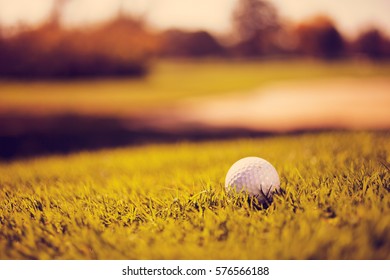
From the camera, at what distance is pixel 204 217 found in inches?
73.0

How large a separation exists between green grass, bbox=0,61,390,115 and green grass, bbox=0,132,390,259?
19.8 ft

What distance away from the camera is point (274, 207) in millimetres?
1931

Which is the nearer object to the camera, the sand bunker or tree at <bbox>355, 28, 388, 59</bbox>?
tree at <bbox>355, 28, 388, 59</bbox>

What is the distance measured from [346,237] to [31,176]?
8.91 feet

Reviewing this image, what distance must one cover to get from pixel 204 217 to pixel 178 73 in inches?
563

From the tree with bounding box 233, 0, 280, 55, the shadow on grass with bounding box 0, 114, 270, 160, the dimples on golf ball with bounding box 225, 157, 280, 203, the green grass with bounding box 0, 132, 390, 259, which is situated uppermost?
the tree with bounding box 233, 0, 280, 55

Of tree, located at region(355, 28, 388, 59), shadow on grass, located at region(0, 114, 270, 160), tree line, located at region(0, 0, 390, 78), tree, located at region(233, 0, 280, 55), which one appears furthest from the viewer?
tree line, located at region(0, 0, 390, 78)

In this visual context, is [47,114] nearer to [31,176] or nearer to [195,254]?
[31,176]

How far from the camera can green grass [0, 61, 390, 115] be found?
9008 millimetres

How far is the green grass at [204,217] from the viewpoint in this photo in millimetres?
1606

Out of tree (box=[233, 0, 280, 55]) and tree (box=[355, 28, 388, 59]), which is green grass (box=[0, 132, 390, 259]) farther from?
tree (box=[355, 28, 388, 59])

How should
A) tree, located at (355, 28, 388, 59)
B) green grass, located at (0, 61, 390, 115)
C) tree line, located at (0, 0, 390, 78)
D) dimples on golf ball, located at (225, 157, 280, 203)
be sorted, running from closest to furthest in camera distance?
dimples on golf ball, located at (225, 157, 280, 203) < tree, located at (355, 28, 388, 59) < tree line, located at (0, 0, 390, 78) < green grass, located at (0, 61, 390, 115)

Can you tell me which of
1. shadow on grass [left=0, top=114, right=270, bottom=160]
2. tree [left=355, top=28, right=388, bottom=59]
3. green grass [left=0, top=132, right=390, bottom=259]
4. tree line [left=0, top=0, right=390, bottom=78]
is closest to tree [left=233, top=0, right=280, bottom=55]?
tree line [left=0, top=0, right=390, bottom=78]

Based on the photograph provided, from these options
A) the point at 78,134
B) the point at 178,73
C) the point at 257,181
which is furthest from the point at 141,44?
the point at 257,181
